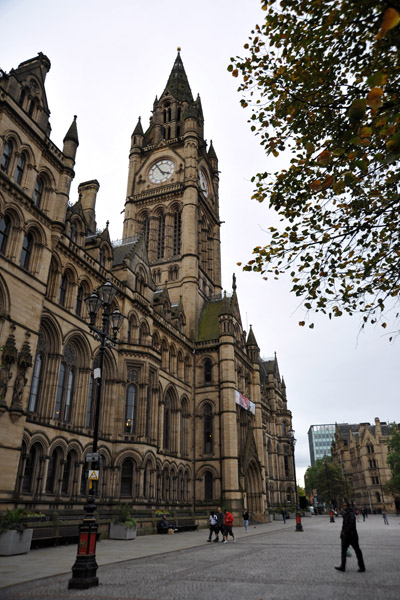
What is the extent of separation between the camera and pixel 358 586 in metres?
9.79

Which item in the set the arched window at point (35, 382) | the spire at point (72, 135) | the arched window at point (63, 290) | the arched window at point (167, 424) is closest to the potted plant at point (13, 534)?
the arched window at point (35, 382)

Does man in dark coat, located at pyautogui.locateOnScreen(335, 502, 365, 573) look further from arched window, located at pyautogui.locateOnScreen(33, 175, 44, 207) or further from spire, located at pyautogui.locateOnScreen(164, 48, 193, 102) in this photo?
spire, located at pyautogui.locateOnScreen(164, 48, 193, 102)

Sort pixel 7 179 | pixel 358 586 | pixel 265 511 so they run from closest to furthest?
pixel 358 586, pixel 7 179, pixel 265 511

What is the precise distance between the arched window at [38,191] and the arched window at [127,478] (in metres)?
16.5

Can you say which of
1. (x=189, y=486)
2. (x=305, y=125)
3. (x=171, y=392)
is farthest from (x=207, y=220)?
(x=305, y=125)

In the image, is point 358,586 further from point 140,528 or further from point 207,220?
point 207,220

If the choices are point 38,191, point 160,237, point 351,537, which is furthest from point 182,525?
point 160,237

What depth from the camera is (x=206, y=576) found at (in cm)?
1148

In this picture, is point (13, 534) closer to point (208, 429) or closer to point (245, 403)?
point (208, 429)

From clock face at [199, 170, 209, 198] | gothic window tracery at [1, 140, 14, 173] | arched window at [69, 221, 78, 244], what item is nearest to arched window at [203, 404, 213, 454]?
arched window at [69, 221, 78, 244]

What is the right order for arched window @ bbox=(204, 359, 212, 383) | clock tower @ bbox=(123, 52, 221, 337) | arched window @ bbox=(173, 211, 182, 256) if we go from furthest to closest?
1. arched window @ bbox=(173, 211, 182, 256)
2. clock tower @ bbox=(123, 52, 221, 337)
3. arched window @ bbox=(204, 359, 212, 383)

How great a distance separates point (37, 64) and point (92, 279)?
12578 mm

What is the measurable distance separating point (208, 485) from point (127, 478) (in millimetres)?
15802

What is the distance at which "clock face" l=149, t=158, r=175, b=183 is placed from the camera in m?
58.9
